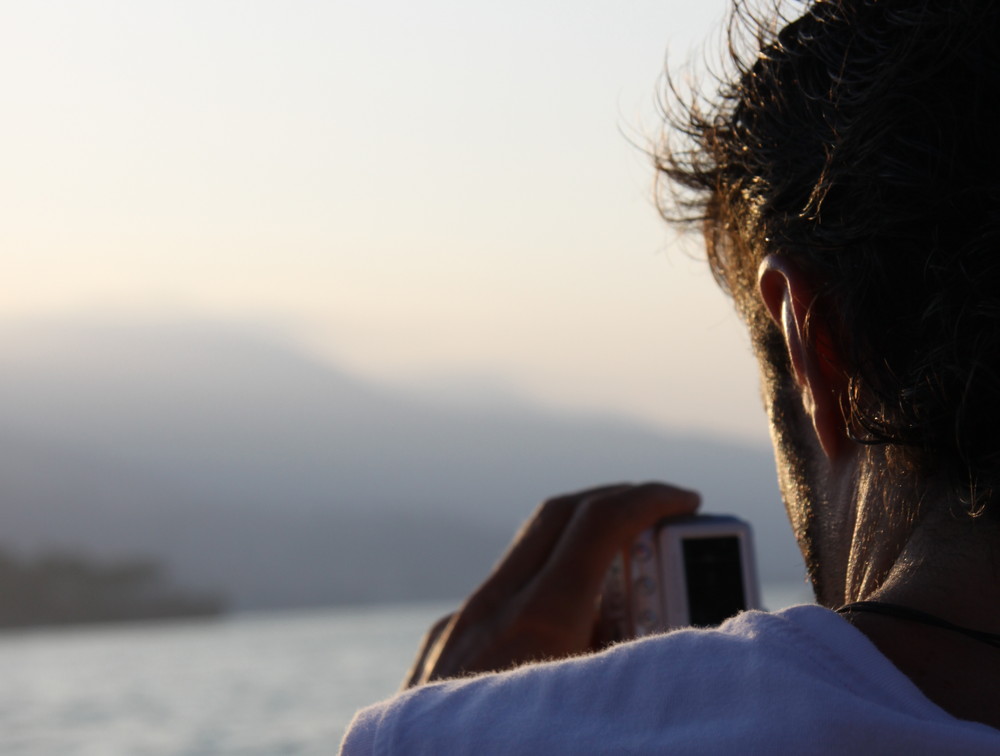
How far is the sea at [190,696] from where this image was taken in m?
13.3

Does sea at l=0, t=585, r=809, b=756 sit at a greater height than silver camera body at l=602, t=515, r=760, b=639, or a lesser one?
lesser

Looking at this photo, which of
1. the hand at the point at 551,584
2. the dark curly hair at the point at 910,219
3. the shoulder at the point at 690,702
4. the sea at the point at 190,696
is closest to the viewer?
the shoulder at the point at 690,702

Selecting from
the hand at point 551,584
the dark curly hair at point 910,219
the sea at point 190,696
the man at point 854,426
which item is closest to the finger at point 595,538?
the hand at point 551,584

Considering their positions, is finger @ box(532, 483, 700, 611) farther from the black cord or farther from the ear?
the black cord

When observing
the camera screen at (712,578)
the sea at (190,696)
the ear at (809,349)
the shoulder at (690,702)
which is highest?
the ear at (809,349)

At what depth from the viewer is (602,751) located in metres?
0.90

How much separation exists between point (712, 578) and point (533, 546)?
23 centimetres

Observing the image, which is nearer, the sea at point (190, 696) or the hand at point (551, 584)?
the hand at point (551, 584)

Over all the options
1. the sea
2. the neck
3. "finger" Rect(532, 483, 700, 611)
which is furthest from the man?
the sea

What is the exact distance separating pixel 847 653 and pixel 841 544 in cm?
23

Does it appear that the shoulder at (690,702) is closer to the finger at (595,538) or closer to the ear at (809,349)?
the ear at (809,349)

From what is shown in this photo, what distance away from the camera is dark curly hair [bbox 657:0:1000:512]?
999 mm

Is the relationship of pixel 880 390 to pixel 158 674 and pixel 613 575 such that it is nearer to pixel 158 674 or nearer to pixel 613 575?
pixel 613 575

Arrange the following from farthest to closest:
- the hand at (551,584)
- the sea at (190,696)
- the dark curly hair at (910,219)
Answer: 1. the sea at (190,696)
2. the hand at (551,584)
3. the dark curly hair at (910,219)
